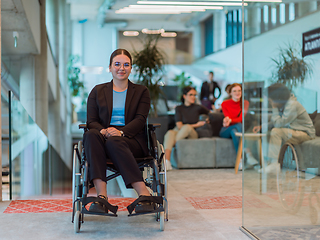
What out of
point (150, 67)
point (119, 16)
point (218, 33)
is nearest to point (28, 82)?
point (150, 67)

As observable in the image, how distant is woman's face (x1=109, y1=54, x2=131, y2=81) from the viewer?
259cm

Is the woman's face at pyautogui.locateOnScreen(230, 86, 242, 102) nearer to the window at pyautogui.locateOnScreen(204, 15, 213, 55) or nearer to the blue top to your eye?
the blue top

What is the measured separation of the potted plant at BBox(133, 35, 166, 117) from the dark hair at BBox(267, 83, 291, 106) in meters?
3.23

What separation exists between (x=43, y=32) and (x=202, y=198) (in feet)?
14.0

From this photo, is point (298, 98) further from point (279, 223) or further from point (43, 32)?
point (43, 32)

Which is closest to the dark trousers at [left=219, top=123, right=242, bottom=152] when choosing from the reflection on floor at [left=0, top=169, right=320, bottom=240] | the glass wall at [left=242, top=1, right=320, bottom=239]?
the reflection on floor at [left=0, top=169, right=320, bottom=240]

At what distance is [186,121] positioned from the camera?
203 inches

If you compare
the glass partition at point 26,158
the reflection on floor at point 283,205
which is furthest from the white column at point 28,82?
the reflection on floor at point 283,205

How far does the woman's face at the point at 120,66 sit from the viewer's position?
2.59 m

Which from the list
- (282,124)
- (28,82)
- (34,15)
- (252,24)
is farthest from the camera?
(28,82)

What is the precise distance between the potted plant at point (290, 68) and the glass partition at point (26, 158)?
2482 millimetres

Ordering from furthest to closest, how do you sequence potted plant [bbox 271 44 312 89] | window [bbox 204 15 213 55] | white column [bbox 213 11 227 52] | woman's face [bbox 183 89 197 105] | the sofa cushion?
window [bbox 204 15 213 55] < white column [bbox 213 11 227 52] < woman's face [bbox 183 89 197 105] < the sofa cushion < potted plant [bbox 271 44 312 89]

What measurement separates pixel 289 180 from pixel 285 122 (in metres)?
0.30

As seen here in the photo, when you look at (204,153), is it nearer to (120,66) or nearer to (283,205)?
(120,66)
